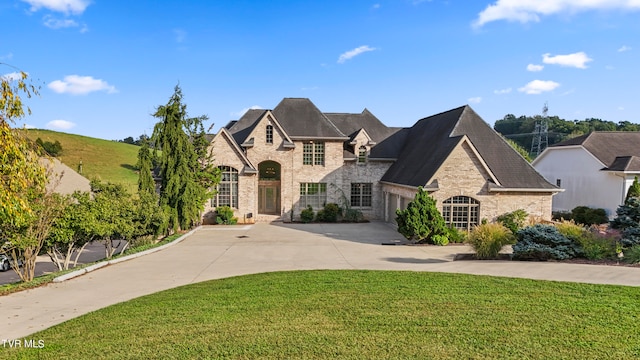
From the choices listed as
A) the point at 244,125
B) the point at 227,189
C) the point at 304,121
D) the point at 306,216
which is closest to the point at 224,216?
the point at 227,189

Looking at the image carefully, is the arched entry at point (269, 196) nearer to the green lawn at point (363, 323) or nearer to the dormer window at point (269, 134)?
the dormer window at point (269, 134)

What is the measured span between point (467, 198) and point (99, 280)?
18.0m

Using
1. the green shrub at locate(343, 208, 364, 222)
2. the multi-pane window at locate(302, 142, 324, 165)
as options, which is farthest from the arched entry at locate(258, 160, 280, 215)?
the green shrub at locate(343, 208, 364, 222)

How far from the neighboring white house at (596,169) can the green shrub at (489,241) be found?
61.1ft

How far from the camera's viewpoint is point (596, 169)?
2959 cm

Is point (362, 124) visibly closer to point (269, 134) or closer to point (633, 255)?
point (269, 134)

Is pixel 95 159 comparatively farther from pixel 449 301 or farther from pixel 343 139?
pixel 449 301

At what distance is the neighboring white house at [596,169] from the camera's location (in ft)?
90.2

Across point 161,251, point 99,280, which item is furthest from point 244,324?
point 161,251

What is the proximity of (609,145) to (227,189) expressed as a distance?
30.8m

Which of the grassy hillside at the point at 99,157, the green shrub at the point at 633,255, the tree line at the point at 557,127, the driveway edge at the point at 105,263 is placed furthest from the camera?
the tree line at the point at 557,127

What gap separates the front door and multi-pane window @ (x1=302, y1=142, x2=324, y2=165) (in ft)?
10.5

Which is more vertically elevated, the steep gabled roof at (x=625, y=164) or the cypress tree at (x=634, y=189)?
the steep gabled roof at (x=625, y=164)

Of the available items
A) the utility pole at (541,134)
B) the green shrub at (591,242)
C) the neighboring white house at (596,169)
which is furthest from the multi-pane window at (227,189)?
the utility pole at (541,134)
